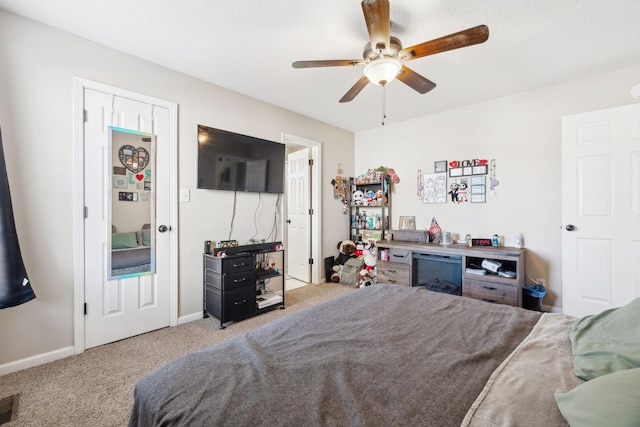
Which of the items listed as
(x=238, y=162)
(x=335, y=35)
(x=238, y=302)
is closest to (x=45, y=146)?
(x=238, y=162)

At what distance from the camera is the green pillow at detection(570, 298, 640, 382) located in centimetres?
87

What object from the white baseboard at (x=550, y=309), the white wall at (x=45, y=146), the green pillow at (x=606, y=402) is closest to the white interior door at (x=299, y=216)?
the white wall at (x=45, y=146)

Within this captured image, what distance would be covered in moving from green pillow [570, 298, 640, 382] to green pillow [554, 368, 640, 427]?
0.20 m

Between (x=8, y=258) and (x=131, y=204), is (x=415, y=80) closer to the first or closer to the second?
(x=131, y=204)

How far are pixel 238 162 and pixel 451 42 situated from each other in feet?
7.60

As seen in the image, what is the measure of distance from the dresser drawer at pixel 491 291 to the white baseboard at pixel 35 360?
3707mm

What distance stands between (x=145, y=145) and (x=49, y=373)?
1.89m

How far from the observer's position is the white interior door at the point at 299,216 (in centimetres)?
419

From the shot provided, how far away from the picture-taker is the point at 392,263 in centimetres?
358

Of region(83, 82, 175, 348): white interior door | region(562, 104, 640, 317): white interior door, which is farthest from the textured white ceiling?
region(562, 104, 640, 317): white interior door

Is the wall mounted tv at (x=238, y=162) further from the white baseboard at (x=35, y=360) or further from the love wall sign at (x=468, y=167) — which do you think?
the love wall sign at (x=468, y=167)

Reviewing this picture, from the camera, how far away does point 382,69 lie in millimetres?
1791

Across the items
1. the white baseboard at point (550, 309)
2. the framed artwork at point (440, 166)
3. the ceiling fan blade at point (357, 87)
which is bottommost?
the white baseboard at point (550, 309)

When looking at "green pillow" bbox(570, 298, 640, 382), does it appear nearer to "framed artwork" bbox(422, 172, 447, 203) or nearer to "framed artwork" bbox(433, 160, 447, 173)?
"framed artwork" bbox(422, 172, 447, 203)
